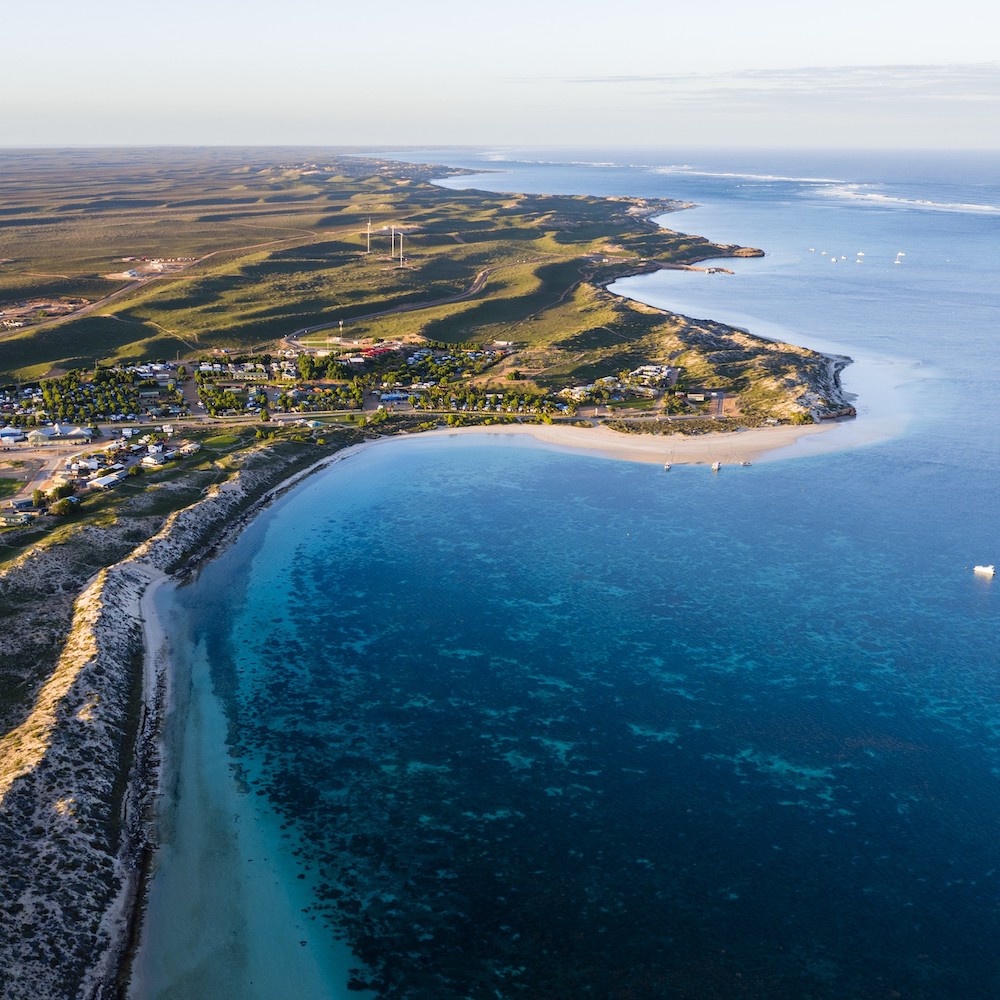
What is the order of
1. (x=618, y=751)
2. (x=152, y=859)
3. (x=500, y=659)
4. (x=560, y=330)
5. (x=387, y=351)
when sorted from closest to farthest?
(x=152, y=859), (x=618, y=751), (x=500, y=659), (x=387, y=351), (x=560, y=330)

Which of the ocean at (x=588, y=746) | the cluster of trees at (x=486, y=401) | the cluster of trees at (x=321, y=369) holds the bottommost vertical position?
the ocean at (x=588, y=746)

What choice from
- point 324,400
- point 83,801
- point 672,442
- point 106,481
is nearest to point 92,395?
point 324,400

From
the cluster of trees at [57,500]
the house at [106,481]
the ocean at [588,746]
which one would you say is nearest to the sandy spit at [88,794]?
the ocean at [588,746]

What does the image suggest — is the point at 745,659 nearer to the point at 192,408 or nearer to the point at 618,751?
the point at 618,751

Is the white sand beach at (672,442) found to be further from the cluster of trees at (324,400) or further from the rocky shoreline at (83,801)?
the rocky shoreline at (83,801)

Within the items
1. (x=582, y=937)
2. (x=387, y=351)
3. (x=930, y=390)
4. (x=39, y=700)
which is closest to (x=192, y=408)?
(x=387, y=351)

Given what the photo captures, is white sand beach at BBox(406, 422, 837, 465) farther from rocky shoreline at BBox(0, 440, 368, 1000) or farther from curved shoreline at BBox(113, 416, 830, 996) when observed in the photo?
rocky shoreline at BBox(0, 440, 368, 1000)

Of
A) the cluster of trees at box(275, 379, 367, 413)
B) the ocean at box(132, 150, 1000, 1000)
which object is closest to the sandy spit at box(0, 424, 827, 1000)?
the ocean at box(132, 150, 1000, 1000)

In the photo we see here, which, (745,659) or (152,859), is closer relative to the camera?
(152,859)

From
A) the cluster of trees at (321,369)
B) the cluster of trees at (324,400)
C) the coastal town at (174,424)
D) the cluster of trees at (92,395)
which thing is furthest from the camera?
the cluster of trees at (321,369)
